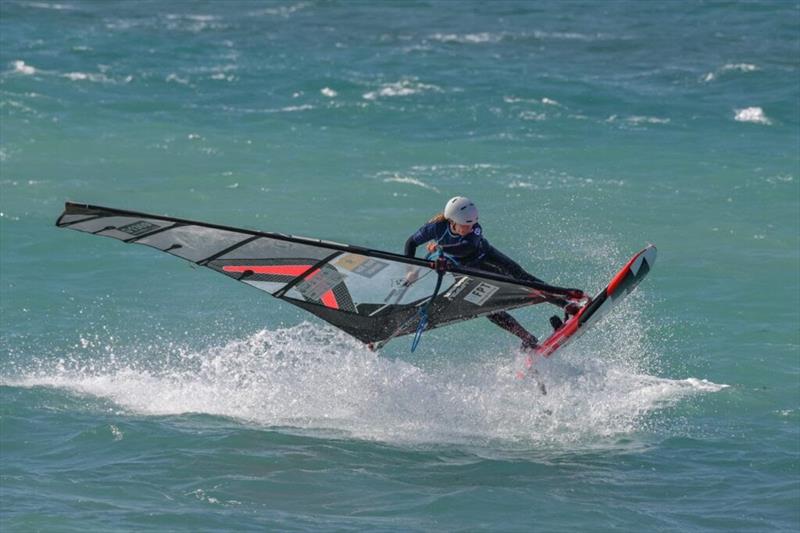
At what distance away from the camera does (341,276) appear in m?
12.4

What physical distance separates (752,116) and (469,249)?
699 inches

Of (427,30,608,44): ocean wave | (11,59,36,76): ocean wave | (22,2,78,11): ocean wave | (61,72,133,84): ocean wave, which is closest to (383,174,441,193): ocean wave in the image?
(61,72,133,84): ocean wave

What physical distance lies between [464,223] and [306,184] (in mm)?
11352

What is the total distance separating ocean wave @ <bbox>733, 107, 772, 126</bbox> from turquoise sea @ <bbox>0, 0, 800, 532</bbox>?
105mm

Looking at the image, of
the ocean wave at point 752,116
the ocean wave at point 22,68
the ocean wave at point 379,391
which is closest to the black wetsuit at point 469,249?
the ocean wave at point 379,391

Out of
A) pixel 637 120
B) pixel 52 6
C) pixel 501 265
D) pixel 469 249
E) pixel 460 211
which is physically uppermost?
pixel 52 6

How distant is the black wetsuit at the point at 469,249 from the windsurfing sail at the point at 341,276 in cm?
42

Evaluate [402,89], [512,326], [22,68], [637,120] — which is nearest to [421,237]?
[512,326]

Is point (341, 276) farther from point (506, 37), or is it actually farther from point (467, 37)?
point (467, 37)

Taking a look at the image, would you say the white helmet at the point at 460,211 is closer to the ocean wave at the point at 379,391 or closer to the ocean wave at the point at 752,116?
the ocean wave at the point at 379,391

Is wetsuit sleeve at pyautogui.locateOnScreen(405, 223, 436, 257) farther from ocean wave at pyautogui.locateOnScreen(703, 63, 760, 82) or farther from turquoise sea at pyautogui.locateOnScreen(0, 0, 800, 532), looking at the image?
ocean wave at pyautogui.locateOnScreen(703, 63, 760, 82)

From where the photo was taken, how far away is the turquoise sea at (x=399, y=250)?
37.2 ft

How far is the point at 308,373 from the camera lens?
1373 cm

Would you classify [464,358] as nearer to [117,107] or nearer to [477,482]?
[477,482]
